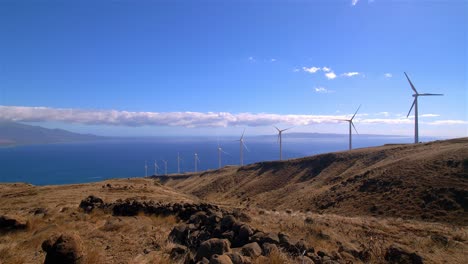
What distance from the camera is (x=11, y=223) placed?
1336 cm

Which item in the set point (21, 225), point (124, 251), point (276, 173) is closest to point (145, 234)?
point (124, 251)

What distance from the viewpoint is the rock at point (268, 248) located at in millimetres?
8594

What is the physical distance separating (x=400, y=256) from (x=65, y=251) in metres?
10.0

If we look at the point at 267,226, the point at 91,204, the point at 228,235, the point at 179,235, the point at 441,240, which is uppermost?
the point at 228,235

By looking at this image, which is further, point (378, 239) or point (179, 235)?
point (378, 239)

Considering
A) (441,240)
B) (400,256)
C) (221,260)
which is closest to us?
(221,260)

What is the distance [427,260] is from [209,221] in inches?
313

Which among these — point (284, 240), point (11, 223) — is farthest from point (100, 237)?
point (284, 240)

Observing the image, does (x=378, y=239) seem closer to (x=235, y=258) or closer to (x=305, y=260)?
(x=305, y=260)

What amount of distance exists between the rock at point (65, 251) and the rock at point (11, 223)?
24.0 feet

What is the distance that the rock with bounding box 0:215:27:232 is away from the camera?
13148 millimetres

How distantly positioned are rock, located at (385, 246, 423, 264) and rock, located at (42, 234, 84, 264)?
9.44 metres

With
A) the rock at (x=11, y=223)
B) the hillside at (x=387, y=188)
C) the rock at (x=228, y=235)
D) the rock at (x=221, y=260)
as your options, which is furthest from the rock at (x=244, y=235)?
the hillside at (x=387, y=188)

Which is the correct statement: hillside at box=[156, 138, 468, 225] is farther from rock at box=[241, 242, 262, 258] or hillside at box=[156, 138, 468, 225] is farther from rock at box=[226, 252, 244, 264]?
rock at box=[226, 252, 244, 264]
